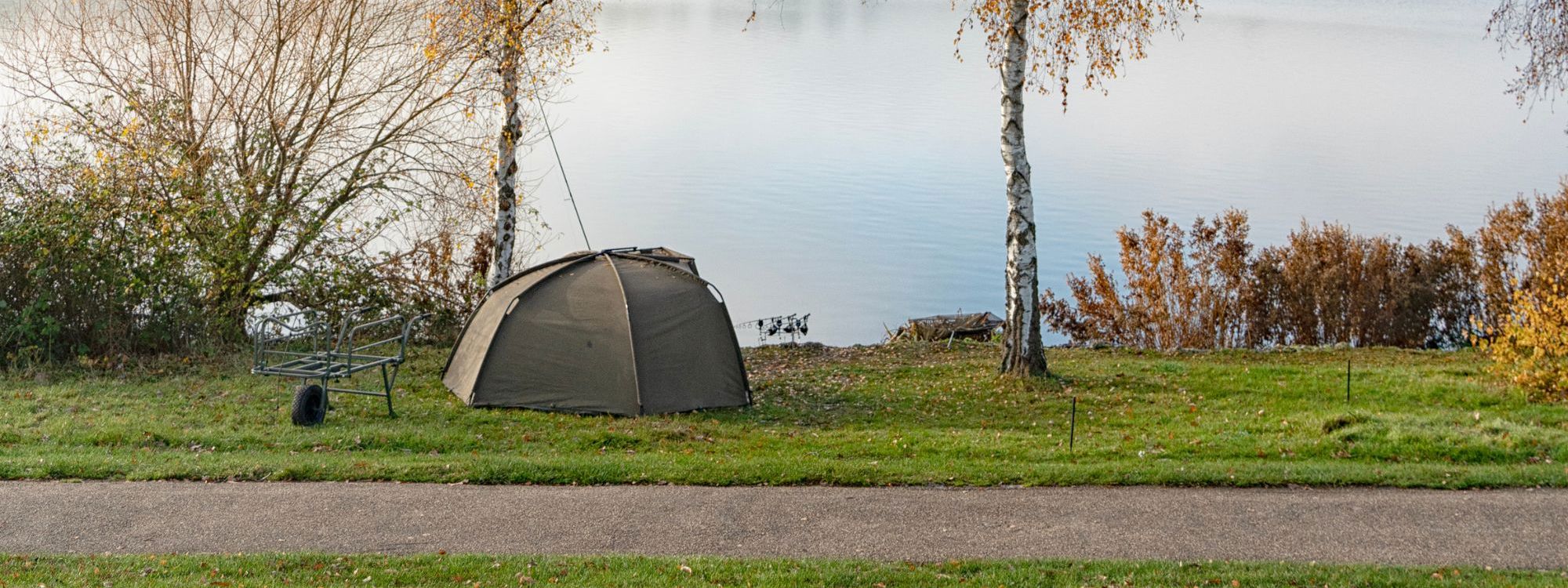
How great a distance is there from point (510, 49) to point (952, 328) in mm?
9778

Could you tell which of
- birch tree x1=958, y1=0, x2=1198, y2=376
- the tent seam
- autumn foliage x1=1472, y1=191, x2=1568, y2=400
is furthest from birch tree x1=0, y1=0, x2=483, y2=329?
autumn foliage x1=1472, y1=191, x2=1568, y2=400

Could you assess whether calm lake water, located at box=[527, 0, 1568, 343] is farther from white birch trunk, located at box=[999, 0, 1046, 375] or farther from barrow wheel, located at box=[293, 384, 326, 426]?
barrow wheel, located at box=[293, 384, 326, 426]

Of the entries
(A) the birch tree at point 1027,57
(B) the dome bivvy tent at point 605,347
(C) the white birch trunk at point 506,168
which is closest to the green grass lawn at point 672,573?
(B) the dome bivvy tent at point 605,347

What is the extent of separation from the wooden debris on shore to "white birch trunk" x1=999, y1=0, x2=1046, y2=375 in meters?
5.70

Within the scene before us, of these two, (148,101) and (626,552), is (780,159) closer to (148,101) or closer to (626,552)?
(148,101)

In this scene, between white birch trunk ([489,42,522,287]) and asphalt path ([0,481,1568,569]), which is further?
white birch trunk ([489,42,522,287])

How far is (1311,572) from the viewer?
298 inches

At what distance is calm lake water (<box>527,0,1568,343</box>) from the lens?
30562 millimetres

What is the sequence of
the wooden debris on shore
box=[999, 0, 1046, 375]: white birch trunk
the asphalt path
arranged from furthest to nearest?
the wooden debris on shore < box=[999, 0, 1046, 375]: white birch trunk < the asphalt path

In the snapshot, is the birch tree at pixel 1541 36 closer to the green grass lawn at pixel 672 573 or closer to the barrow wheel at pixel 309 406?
the green grass lawn at pixel 672 573

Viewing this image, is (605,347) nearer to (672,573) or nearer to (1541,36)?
(672,573)

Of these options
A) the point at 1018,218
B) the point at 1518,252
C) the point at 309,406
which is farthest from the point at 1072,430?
the point at 1518,252

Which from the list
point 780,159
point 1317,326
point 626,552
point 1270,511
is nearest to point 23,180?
point 626,552

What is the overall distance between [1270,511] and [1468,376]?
7989 mm
